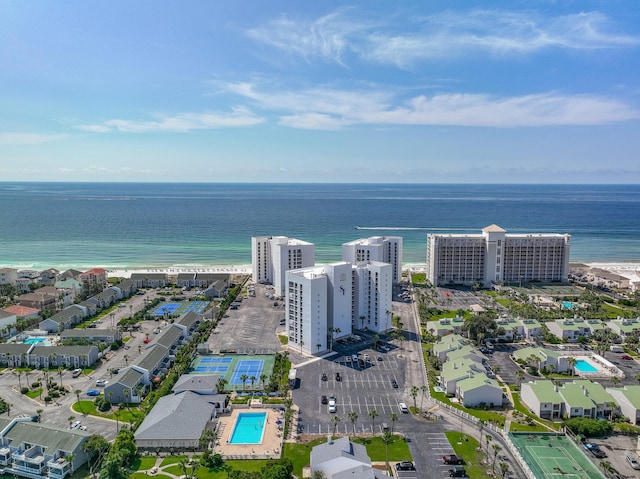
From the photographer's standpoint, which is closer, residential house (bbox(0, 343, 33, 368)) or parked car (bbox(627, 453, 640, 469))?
parked car (bbox(627, 453, 640, 469))

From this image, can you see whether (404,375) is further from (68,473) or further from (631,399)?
(68,473)

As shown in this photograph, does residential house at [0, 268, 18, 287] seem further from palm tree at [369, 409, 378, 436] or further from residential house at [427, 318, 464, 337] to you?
palm tree at [369, 409, 378, 436]

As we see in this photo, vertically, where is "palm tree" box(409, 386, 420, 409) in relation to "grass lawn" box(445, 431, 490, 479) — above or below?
above

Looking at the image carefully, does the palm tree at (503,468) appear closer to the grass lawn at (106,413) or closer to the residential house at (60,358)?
the grass lawn at (106,413)

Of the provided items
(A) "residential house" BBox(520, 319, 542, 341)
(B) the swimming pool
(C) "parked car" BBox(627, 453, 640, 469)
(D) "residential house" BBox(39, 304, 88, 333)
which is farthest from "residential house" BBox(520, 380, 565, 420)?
(D) "residential house" BBox(39, 304, 88, 333)

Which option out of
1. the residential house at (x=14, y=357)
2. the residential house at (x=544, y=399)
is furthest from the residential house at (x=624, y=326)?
the residential house at (x=14, y=357)

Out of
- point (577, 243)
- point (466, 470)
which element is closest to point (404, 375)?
point (466, 470)

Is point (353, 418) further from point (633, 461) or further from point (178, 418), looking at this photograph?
point (633, 461)
